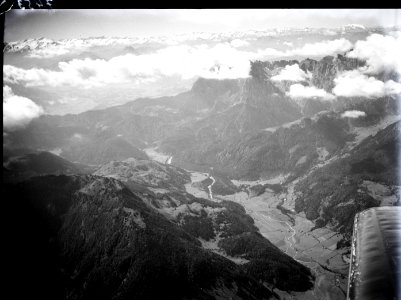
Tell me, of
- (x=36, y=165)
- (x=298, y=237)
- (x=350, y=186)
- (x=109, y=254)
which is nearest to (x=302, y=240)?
(x=298, y=237)

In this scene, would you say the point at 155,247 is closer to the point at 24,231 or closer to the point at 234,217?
the point at 24,231

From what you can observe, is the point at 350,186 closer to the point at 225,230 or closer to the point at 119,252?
the point at 225,230

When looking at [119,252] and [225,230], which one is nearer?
[119,252]

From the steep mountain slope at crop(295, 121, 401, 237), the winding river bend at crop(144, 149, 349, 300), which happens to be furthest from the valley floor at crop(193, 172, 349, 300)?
the steep mountain slope at crop(295, 121, 401, 237)

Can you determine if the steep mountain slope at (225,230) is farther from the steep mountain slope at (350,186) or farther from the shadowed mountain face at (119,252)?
the steep mountain slope at (350,186)

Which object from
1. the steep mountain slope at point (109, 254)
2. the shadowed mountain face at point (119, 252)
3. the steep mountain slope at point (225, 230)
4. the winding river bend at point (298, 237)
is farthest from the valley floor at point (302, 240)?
the steep mountain slope at point (109, 254)

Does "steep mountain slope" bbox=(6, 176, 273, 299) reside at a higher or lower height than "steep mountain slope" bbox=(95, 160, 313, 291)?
higher

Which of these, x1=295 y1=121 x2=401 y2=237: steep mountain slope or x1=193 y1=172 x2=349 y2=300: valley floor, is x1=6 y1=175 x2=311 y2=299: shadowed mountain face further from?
x1=295 y1=121 x2=401 y2=237: steep mountain slope

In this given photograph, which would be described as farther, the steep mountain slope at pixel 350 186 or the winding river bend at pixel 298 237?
the steep mountain slope at pixel 350 186
